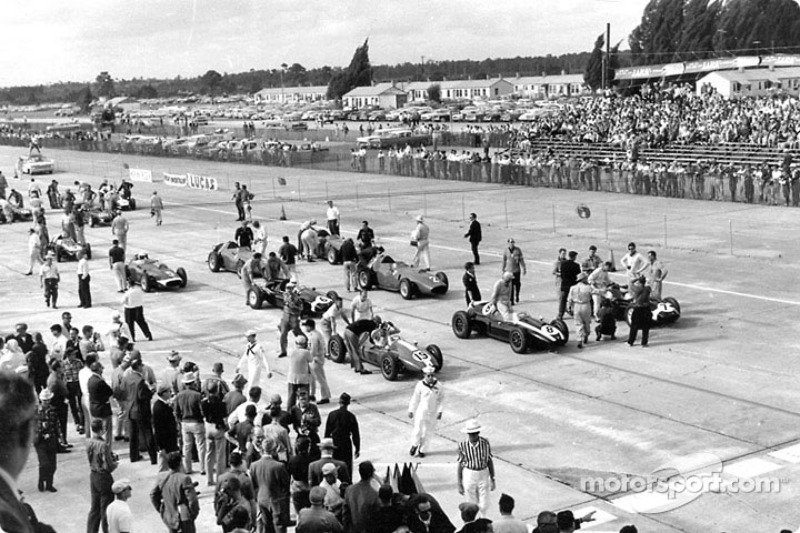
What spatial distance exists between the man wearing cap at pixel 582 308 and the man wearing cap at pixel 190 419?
342 inches

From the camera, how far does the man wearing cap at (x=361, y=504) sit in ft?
31.3

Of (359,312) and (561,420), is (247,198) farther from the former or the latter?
(561,420)

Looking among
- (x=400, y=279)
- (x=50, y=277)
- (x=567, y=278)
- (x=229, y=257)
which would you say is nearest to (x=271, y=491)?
(x=567, y=278)

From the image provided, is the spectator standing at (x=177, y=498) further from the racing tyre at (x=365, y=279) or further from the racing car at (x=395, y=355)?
the racing tyre at (x=365, y=279)

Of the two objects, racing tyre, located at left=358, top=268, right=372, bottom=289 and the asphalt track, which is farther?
racing tyre, located at left=358, top=268, right=372, bottom=289

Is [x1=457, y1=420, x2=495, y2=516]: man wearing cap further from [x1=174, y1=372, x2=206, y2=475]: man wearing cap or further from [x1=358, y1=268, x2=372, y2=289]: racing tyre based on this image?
[x1=358, y1=268, x2=372, y2=289]: racing tyre

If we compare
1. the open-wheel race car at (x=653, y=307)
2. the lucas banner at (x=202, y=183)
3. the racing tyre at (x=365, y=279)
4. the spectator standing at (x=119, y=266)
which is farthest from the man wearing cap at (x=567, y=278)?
the lucas banner at (x=202, y=183)

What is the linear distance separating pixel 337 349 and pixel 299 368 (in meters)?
3.41

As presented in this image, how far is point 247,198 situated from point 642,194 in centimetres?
1790

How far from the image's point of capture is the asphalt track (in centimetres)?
1241

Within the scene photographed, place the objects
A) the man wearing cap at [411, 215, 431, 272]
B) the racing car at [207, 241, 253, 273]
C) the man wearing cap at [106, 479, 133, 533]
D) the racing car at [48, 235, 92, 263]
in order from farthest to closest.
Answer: the racing car at [48, 235, 92, 263]
the racing car at [207, 241, 253, 273]
the man wearing cap at [411, 215, 431, 272]
the man wearing cap at [106, 479, 133, 533]

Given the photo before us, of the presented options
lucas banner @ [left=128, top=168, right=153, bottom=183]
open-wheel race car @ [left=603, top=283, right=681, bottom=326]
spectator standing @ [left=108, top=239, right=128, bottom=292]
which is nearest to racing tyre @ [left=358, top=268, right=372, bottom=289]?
spectator standing @ [left=108, top=239, right=128, bottom=292]

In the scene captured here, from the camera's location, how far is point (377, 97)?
15062 cm

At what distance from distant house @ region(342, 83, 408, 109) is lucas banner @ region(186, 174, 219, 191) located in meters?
93.4
